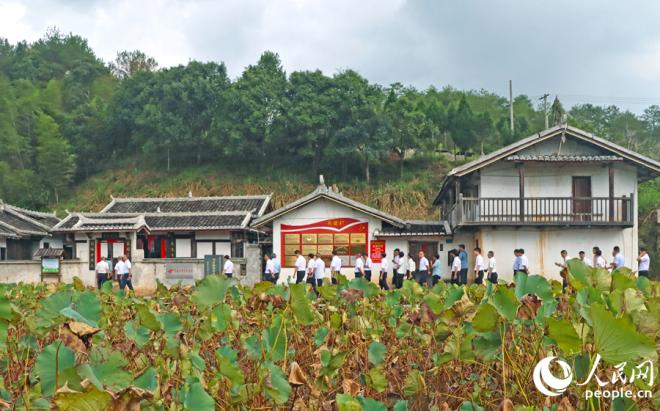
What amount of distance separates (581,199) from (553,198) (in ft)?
2.65

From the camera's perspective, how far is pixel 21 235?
29094 mm

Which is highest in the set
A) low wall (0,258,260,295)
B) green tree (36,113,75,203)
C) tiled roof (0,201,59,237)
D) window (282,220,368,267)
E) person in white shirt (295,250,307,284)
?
green tree (36,113,75,203)

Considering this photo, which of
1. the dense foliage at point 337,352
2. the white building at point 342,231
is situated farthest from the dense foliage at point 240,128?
the dense foliage at point 337,352

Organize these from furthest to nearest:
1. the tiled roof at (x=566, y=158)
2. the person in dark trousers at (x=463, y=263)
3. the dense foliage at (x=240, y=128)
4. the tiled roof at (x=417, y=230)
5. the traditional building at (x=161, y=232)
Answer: the dense foliage at (x=240, y=128)
the traditional building at (x=161, y=232)
the tiled roof at (x=417, y=230)
the tiled roof at (x=566, y=158)
the person in dark trousers at (x=463, y=263)

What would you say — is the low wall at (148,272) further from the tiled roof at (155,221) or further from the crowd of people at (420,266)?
the crowd of people at (420,266)

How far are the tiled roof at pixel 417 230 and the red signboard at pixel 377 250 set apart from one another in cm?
38

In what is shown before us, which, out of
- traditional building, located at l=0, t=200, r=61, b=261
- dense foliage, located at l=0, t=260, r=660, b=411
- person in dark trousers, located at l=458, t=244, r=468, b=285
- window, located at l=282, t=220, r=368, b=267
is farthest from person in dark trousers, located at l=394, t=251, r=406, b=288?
traditional building, located at l=0, t=200, r=61, b=261

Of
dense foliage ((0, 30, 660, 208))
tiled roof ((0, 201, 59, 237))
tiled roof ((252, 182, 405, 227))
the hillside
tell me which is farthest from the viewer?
dense foliage ((0, 30, 660, 208))

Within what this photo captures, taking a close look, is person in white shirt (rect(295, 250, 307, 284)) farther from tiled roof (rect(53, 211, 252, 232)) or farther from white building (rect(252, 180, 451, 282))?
tiled roof (rect(53, 211, 252, 232))

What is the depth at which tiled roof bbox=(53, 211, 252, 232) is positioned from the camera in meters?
26.0

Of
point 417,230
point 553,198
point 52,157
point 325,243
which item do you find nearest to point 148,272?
point 325,243

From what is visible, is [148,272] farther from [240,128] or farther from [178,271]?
[240,128]

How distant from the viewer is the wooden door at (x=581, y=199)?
21.8m

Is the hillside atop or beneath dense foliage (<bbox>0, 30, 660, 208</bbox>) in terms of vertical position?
beneath
